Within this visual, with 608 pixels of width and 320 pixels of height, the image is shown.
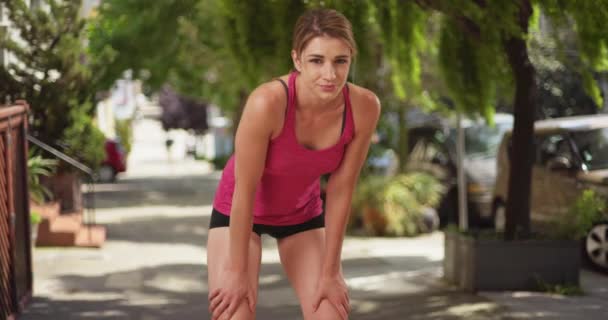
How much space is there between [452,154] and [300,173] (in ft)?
46.1

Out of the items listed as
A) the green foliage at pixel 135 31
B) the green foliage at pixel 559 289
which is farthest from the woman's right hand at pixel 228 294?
the green foliage at pixel 135 31

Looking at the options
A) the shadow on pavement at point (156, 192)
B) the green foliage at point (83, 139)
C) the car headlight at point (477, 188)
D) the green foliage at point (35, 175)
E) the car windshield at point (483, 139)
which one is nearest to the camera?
the green foliage at point (35, 175)

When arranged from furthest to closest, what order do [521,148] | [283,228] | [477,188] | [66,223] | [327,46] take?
[477,188]
[66,223]
[521,148]
[283,228]
[327,46]

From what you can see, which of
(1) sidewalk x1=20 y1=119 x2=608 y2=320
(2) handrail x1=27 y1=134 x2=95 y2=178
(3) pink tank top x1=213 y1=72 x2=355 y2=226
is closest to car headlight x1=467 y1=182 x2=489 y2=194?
(1) sidewalk x1=20 y1=119 x2=608 y2=320

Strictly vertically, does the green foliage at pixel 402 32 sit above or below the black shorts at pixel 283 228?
above

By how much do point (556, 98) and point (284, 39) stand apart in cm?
1359

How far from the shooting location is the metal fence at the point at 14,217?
837 centimetres

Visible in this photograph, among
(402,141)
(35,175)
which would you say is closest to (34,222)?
(35,175)

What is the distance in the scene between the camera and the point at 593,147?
12.5 m

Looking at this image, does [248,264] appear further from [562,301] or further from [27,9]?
[27,9]

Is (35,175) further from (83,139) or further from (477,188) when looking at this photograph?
(477,188)

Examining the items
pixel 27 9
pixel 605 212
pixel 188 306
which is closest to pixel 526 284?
pixel 605 212

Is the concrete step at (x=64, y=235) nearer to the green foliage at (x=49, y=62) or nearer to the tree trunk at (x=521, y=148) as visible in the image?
the green foliage at (x=49, y=62)

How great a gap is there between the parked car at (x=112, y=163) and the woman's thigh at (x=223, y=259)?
27942mm
